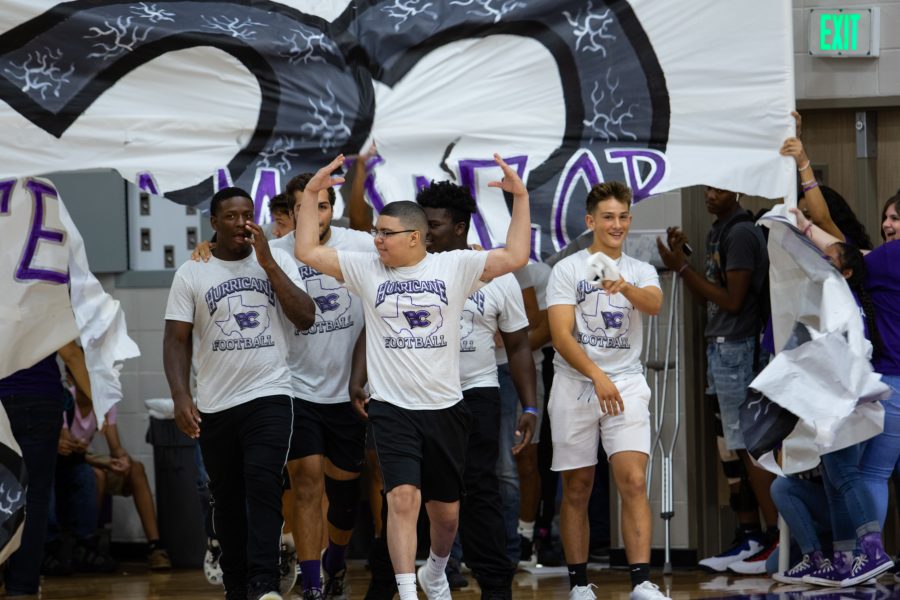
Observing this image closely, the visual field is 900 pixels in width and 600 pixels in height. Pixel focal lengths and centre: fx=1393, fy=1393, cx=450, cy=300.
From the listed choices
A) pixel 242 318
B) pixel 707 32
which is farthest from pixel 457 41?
pixel 242 318

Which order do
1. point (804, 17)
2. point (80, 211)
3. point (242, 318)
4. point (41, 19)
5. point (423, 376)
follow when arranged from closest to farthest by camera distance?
point (423, 376), point (242, 318), point (41, 19), point (804, 17), point (80, 211)

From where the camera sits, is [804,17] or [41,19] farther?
[804,17]

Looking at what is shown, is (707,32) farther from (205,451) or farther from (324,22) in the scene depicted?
(205,451)

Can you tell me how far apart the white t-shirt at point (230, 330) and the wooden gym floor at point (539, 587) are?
1.68 metres

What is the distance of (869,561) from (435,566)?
2.40 m

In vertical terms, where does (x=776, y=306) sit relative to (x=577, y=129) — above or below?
below

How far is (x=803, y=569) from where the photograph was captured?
7.52m

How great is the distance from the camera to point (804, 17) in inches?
340

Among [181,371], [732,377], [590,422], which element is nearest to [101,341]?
[181,371]

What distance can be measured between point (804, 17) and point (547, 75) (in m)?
2.16

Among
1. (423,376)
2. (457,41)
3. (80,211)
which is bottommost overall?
(423,376)

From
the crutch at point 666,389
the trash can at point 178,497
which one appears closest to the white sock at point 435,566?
the crutch at point 666,389

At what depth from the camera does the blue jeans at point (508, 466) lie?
787cm

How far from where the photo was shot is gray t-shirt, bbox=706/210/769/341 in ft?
26.7
